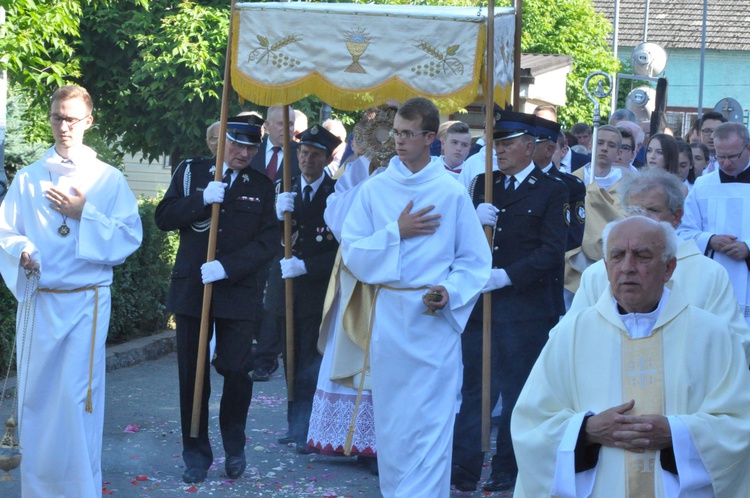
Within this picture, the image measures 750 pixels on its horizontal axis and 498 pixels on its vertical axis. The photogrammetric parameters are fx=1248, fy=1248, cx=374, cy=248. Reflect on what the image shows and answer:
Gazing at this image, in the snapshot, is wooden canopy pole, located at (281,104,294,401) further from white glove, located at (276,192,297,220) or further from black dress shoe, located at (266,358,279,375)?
black dress shoe, located at (266,358,279,375)

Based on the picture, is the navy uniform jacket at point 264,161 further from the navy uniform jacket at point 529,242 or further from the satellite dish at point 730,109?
the satellite dish at point 730,109

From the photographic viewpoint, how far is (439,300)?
6555mm

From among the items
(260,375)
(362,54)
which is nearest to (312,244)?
(362,54)

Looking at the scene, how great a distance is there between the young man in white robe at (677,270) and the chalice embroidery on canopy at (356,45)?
224 cm

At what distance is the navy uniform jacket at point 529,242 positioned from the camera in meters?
7.36

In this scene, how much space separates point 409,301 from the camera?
667cm

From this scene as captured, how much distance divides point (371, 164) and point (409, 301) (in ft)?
5.37

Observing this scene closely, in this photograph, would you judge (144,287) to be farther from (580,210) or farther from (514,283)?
(514,283)

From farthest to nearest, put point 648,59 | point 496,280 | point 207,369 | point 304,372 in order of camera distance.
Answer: point 648,59 < point 304,372 < point 207,369 < point 496,280

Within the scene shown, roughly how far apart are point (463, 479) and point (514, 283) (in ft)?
4.00

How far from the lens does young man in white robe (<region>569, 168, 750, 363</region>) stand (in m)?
5.13

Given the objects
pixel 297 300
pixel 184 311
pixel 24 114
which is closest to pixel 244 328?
pixel 184 311

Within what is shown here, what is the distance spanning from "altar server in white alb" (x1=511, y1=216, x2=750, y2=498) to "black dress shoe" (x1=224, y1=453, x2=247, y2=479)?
348 cm

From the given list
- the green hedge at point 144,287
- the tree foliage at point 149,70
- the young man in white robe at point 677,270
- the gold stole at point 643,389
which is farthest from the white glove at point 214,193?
the tree foliage at point 149,70
